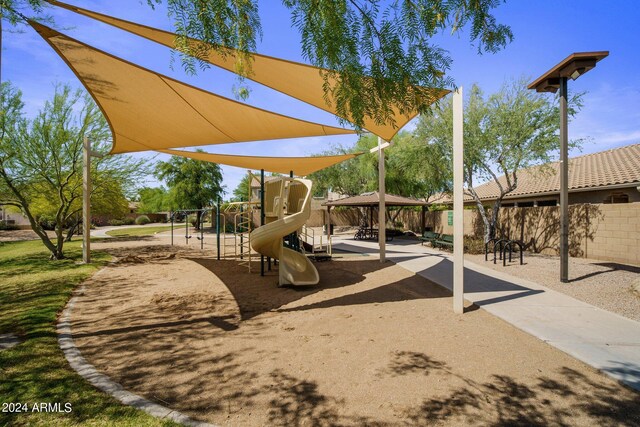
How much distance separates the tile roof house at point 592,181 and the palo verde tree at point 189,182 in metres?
23.6

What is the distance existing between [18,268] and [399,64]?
1208cm

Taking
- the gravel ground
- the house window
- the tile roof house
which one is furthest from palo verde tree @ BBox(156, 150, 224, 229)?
the house window

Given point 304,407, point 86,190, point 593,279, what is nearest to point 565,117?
point 593,279

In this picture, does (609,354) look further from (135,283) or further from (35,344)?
(135,283)

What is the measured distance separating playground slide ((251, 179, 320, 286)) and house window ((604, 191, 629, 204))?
44.0 feet

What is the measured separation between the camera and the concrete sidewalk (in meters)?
3.39

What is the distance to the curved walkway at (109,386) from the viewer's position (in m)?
2.45

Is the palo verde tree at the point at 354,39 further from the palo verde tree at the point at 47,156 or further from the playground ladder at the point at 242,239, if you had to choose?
the palo verde tree at the point at 47,156

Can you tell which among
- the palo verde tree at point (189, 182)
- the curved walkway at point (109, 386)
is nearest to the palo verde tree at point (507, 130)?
the curved walkway at point (109, 386)

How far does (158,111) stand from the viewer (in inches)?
236

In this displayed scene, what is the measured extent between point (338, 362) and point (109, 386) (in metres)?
2.21

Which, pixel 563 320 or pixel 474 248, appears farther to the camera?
pixel 474 248

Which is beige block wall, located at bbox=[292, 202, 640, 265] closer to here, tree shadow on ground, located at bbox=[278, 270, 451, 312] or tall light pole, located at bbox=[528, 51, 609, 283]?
tall light pole, located at bbox=[528, 51, 609, 283]

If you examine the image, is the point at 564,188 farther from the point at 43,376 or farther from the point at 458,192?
the point at 43,376
